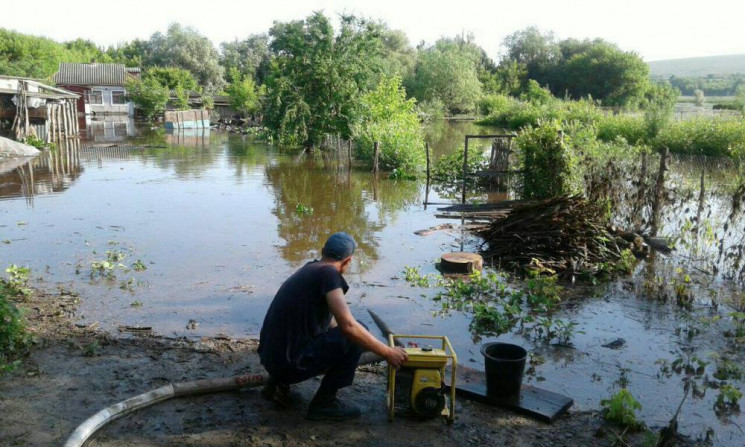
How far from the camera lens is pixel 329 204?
15594mm

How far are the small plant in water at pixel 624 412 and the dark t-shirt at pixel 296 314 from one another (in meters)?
2.34

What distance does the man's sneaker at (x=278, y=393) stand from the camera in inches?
187

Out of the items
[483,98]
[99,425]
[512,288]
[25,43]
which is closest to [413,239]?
[512,288]

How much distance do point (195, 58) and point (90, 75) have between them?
55.4 ft

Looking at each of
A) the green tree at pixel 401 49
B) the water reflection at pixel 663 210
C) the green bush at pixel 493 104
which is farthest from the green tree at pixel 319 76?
the green tree at pixel 401 49

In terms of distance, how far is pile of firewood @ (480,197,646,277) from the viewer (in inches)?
371

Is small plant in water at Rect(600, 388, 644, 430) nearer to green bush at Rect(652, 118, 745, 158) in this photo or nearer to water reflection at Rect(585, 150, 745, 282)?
water reflection at Rect(585, 150, 745, 282)

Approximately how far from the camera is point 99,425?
4.21 m

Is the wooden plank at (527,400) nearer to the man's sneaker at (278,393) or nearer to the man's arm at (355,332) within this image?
the man's arm at (355,332)

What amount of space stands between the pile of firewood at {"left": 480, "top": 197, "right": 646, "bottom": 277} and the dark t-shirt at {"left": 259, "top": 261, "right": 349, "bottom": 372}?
5363 mm

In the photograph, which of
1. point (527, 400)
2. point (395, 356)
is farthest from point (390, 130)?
point (395, 356)

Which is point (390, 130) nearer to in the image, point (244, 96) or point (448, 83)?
point (244, 96)

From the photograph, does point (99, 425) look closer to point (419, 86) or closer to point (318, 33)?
point (318, 33)

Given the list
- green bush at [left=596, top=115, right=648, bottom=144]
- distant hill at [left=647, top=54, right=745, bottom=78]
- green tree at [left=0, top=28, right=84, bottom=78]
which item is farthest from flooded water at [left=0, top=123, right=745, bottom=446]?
distant hill at [left=647, top=54, right=745, bottom=78]
